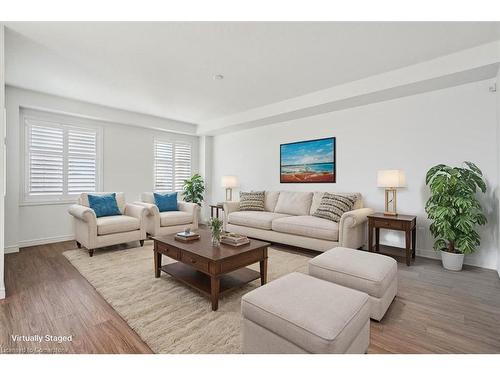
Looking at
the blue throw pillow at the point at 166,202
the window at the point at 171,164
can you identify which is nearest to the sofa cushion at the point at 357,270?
the blue throw pillow at the point at 166,202

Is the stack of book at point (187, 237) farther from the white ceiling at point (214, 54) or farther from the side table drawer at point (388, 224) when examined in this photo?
the side table drawer at point (388, 224)

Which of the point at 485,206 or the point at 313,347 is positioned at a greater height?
the point at 485,206

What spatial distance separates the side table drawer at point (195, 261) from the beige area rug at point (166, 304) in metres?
0.30

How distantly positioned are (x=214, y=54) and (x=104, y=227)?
283 centimetres

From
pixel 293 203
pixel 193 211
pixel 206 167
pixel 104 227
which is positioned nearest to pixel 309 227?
pixel 293 203

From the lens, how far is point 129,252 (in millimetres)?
3752

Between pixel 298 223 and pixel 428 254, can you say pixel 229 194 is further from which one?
pixel 428 254

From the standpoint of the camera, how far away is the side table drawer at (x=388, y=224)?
10.4 feet

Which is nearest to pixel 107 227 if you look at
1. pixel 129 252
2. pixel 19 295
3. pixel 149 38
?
pixel 129 252

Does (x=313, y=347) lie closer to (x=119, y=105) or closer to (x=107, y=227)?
(x=107, y=227)

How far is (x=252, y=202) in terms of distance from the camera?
4.86 m

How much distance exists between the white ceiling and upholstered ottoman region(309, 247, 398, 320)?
6.91ft
